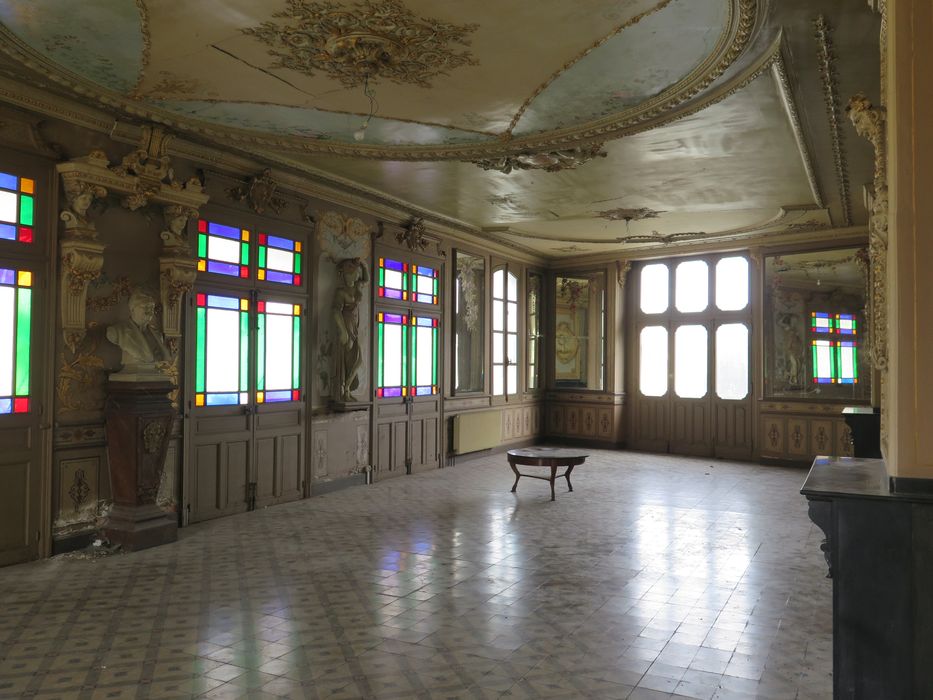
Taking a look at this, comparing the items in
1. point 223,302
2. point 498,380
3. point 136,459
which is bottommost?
point 136,459

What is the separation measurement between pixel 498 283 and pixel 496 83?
650cm

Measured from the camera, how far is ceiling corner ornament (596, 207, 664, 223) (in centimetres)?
909

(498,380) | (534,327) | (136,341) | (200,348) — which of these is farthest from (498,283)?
(136,341)

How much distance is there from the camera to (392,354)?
9055 millimetres

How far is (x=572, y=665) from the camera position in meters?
3.45

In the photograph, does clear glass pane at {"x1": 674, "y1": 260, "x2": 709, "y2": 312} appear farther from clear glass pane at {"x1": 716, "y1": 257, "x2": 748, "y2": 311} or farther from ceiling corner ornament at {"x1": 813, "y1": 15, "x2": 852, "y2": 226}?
ceiling corner ornament at {"x1": 813, "y1": 15, "x2": 852, "y2": 226}

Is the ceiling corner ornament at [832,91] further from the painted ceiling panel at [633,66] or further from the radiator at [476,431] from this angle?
the radiator at [476,431]

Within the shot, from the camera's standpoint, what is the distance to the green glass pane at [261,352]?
23.5 feet

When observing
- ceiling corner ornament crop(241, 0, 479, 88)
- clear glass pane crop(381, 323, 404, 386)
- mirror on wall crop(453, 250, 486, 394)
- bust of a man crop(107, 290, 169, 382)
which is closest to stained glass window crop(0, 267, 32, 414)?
bust of a man crop(107, 290, 169, 382)

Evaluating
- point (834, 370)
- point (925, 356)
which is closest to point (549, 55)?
point (925, 356)

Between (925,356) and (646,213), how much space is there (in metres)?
6.98

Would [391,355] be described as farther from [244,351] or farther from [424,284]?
[244,351]

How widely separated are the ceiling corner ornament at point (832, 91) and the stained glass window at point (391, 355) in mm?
5269

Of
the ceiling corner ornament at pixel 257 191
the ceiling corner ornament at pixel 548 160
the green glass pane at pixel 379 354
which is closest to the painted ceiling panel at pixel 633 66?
the ceiling corner ornament at pixel 548 160
